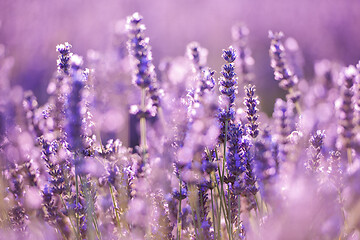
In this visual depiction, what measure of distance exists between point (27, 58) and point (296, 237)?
5245 mm

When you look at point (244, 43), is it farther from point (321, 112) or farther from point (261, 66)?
point (261, 66)

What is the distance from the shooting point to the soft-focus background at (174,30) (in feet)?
16.2

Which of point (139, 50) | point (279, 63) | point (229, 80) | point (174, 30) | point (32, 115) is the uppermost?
point (174, 30)

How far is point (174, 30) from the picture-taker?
7152 millimetres

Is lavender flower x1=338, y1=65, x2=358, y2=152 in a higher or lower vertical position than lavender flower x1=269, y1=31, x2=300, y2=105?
lower

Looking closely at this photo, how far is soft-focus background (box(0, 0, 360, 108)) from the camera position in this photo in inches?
194

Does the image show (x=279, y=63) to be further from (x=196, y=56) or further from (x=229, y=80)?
(x=229, y=80)

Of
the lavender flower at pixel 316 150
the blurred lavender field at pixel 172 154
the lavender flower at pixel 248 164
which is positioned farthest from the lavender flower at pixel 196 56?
the lavender flower at pixel 316 150

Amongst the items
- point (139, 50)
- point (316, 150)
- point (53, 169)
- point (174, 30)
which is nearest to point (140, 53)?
point (139, 50)

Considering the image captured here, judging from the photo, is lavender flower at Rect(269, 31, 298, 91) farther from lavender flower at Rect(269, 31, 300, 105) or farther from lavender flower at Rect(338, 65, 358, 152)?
lavender flower at Rect(338, 65, 358, 152)

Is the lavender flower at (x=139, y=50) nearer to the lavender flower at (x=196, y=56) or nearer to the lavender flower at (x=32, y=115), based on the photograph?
the lavender flower at (x=196, y=56)

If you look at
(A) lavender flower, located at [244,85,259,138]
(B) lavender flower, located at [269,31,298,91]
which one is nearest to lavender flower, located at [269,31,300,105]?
(B) lavender flower, located at [269,31,298,91]

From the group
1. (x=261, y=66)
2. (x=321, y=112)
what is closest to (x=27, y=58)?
(x=261, y=66)

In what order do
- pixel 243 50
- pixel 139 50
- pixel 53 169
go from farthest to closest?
pixel 243 50
pixel 139 50
pixel 53 169
